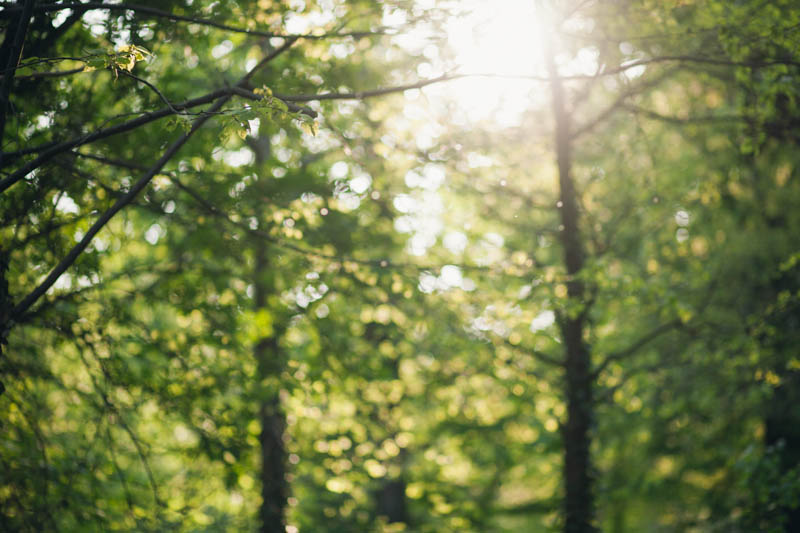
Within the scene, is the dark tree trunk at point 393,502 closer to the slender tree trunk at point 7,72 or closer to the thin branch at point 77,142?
the slender tree trunk at point 7,72

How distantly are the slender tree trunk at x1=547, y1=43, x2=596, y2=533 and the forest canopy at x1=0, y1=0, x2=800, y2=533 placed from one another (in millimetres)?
27

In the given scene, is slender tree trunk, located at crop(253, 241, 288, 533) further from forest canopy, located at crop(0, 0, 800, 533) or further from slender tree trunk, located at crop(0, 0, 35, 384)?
slender tree trunk, located at crop(0, 0, 35, 384)

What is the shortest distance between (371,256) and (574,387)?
2529 millimetres

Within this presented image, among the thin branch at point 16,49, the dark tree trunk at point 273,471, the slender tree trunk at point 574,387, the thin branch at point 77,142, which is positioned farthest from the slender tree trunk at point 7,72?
the slender tree trunk at point 574,387

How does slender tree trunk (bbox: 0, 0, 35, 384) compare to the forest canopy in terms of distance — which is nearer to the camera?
slender tree trunk (bbox: 0, 0, 35, 384)

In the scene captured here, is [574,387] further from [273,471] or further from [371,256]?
[273,471]

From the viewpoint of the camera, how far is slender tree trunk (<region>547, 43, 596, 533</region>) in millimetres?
5793

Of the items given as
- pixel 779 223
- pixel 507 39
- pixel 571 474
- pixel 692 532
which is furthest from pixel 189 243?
pixel 779 223

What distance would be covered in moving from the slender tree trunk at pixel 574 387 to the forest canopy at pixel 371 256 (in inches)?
1.1

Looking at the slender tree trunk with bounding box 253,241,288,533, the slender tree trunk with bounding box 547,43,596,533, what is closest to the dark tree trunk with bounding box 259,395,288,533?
the slender tree trunk with bounding box 253,241,288,533

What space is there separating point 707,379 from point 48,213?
26.7 feet

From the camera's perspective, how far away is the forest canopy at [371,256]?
4.06 m

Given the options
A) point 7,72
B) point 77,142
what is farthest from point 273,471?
point 7,72

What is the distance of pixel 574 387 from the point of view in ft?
19.6
